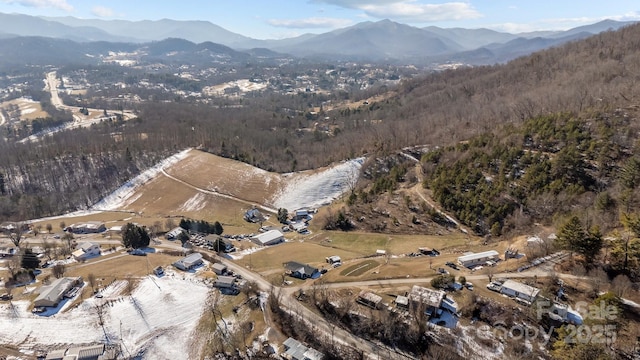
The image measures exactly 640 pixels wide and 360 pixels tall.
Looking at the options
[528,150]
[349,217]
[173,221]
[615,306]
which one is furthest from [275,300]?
[528,150]

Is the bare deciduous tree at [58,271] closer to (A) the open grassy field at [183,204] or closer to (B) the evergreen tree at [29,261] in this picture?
(B) the evergreen tree at [29,261]

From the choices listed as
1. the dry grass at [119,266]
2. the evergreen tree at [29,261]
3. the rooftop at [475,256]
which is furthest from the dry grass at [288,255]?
the evergreen tree at [29,261]

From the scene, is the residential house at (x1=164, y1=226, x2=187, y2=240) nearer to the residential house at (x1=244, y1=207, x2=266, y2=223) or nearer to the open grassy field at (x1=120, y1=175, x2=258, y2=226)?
the open grassy field at (x1=120, y1=175, x2=258, y2=226)

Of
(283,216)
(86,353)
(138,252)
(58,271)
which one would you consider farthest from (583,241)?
(58,271)

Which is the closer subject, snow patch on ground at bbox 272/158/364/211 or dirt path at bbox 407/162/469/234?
dirt path at bbox 407/162/469/234

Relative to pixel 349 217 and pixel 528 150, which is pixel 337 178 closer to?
pixel 349 217

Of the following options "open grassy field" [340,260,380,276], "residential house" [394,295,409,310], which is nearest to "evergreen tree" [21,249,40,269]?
"open grassy field" [340,260,380,276]

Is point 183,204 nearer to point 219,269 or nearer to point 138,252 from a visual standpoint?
point 138,252

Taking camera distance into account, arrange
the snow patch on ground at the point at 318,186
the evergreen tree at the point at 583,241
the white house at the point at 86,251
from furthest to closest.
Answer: the snow patch on ground at the point at 318,186
the white house at the point at 86,251
the evergreen tree at the point at 583,241
